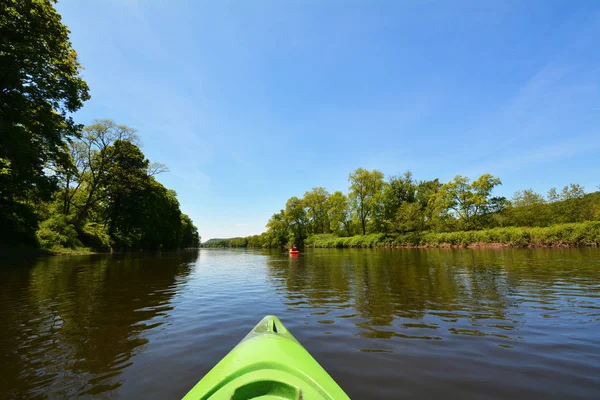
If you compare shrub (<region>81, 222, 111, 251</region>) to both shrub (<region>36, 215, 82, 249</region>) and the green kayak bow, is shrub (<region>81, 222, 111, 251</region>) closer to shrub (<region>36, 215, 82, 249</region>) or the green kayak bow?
shrub (<region>36, 215, 82, 249</region>)

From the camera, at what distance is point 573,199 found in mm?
44250

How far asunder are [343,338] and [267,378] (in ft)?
10.5

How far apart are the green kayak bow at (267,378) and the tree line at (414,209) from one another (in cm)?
5078

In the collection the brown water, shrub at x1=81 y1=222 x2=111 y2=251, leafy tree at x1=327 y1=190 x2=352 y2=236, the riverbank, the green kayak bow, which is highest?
leafy tree at x1=327 y1=190 x2=352 y2=236

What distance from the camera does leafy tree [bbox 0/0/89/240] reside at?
56.4ft

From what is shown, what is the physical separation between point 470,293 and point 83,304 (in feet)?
38.1

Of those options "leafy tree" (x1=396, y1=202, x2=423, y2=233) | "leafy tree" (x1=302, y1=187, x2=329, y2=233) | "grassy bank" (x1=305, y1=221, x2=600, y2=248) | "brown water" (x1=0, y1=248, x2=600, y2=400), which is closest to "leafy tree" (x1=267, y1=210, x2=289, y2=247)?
"leafy tree" (x1=302, y1=187, x2=329, y2=233)

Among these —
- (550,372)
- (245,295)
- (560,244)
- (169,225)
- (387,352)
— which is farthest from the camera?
(169,225)

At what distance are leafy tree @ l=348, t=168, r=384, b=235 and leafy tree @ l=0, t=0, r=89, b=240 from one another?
5068cm

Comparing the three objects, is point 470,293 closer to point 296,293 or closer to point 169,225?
point 296,293

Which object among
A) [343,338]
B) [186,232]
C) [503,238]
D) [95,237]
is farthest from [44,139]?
[186,232]

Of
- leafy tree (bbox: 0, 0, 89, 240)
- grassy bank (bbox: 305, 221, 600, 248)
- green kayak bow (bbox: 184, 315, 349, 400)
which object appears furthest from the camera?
grassy bank (bbox: 305, 221, 600, 248)

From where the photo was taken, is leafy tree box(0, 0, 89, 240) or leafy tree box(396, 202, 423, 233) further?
leafy tree box(396, 202, 423, 233)

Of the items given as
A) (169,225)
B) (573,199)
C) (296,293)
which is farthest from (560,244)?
(169,225)
